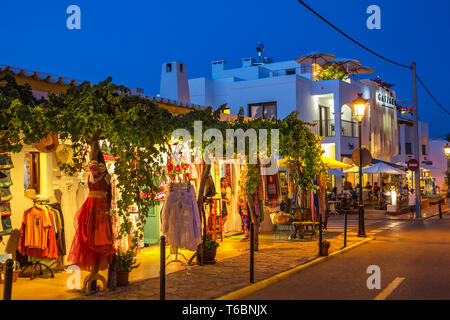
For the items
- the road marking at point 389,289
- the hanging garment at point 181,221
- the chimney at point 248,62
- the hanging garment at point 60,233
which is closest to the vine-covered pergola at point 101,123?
the hanging garment at point 60,233

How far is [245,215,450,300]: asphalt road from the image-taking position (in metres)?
8.49

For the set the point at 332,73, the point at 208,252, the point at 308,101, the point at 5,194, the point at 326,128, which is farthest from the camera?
the point at 332,73

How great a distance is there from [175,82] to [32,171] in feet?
36.9

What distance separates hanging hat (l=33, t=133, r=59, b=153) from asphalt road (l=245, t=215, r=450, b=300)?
486 centimetres

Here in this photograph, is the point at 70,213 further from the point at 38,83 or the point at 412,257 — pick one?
the point at 412,257

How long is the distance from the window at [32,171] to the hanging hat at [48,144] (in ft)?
2.66

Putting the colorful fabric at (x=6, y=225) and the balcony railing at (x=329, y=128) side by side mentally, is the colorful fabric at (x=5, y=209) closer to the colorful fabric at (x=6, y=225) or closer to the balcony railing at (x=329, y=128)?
the colorful fabric at (x=6, y=225)

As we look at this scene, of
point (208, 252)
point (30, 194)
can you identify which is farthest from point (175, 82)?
point (30, 194)

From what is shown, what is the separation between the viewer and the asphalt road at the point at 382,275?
8492 millimetres

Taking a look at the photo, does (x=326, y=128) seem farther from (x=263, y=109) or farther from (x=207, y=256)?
(x=207, y=256)

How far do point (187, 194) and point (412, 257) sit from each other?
5.78 m

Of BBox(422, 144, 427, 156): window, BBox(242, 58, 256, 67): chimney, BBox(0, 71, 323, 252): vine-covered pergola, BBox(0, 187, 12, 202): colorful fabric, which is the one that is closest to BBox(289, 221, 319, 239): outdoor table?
BBox(0, 71, 323, 252): vine-covered pergola

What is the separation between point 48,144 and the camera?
10.2 m
